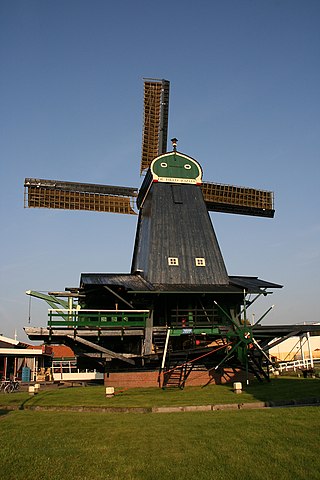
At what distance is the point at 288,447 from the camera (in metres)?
8.27

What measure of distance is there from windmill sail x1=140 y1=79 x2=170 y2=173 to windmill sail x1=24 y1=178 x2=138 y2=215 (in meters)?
2.89

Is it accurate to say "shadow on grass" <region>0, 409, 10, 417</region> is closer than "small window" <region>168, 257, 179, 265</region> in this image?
Yes


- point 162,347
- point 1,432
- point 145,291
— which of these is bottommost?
point 1,432

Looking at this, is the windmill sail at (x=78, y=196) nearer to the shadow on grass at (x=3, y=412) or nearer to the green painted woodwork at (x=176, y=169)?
the green painted woodwork at (x=176, y=169)

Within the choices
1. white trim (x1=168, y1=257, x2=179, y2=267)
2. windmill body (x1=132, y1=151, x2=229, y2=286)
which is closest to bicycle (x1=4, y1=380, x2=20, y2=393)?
windmill body (x1=132, y1=151, x2=229, y2=286)

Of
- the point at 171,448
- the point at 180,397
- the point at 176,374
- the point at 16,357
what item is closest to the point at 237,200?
the point at 176,374

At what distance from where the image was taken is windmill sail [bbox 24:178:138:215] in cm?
3197

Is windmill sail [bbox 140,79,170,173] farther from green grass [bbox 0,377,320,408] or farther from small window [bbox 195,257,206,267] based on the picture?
green grass [bbox 0,377,320,408]

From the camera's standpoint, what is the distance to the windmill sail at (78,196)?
32.0 m

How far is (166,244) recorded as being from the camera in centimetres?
2691

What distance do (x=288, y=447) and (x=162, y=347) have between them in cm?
1551

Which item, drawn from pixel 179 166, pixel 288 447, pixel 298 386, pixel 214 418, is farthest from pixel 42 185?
pixel 288 447

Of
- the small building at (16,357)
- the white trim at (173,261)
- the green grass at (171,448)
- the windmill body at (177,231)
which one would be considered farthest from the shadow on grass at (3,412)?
the small building at (16,357)

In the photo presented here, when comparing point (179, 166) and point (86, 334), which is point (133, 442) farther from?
point (179, 166)
